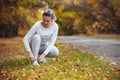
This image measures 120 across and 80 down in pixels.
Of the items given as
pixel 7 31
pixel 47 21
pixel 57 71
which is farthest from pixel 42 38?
pixel 7 31

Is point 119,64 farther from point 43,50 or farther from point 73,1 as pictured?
point 73,1

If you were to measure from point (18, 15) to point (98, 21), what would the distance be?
1626 centimetres

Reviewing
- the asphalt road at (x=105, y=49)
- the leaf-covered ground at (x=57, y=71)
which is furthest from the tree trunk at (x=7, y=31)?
the leaf-covered ground at (x=57, y=71)

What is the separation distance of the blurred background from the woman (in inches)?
409

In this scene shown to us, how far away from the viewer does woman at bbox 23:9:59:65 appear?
10383 mm

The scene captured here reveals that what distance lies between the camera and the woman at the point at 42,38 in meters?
10.4

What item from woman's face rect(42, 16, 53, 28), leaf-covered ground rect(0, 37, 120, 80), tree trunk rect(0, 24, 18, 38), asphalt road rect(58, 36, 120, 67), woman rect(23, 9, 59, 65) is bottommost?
tree trunk rect(0, 24, 18, 38)

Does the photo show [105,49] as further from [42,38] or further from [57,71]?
[57,71]

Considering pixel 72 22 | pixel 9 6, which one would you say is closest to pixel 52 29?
pixel 9 6

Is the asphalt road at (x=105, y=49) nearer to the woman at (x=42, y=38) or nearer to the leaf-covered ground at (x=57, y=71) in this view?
the leaf-covered ground at (x=57, y=71)

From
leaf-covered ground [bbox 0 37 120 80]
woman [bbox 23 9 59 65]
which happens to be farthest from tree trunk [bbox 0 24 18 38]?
woman [bbox 23 9 59 65]

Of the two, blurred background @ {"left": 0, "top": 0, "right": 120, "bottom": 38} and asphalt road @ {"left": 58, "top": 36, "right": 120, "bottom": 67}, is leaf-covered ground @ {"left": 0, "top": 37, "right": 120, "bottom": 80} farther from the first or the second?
blurred background @ {"left": 0, "top": 0, "right": 120, "bottom": 38}

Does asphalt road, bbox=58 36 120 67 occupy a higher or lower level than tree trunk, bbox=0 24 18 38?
higher

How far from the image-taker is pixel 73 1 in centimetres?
4194
